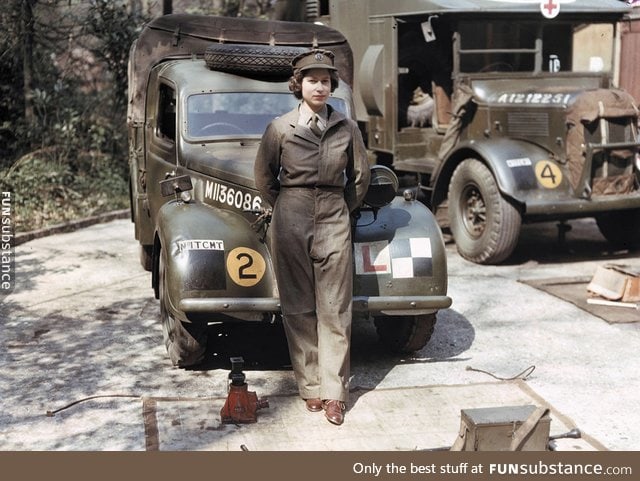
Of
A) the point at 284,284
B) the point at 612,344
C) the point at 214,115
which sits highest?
the point at 214,115

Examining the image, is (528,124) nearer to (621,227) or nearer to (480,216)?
(480,216)

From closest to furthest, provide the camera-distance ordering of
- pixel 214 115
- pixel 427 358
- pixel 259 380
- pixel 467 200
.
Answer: pixel 259 380
pixel 427 358
pixel 214 115
pixel 467 200

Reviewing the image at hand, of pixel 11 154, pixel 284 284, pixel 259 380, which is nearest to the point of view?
pixel 284 284

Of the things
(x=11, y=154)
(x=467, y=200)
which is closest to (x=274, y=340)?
(x=467, y=200)

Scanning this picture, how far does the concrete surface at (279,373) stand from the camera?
4.82 meters

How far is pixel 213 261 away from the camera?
17.7 feet

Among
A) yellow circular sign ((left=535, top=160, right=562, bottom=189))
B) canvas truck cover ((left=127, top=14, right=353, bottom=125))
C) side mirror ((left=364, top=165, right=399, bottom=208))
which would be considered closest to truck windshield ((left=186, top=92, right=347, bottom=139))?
canvas truck cover ((left=127, top=14, right=353, bottom=125))

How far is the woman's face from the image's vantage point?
4.93 metres

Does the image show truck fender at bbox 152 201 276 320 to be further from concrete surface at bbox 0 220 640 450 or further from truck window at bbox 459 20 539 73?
truck window at bbox 459 20 539 73

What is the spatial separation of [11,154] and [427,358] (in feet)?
24.8

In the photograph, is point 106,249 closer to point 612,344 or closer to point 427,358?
point 427,358

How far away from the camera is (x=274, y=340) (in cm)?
650

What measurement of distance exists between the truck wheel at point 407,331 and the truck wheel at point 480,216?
2.79 m

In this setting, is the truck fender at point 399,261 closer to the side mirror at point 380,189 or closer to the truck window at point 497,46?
the side mirror at point 380,189
